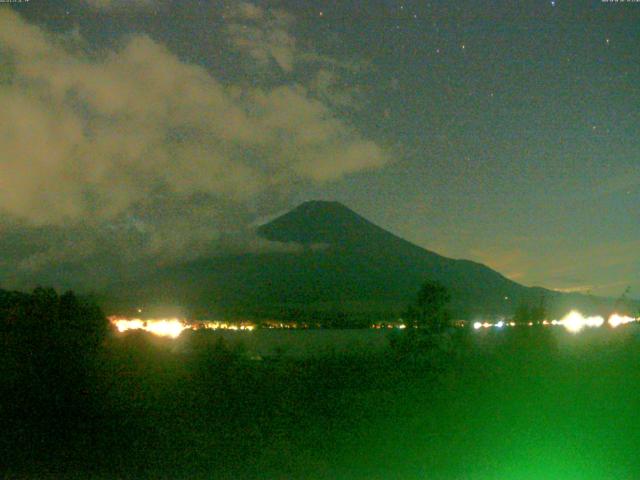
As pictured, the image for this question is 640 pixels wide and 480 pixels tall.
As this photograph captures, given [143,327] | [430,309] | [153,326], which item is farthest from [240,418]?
[430,309]

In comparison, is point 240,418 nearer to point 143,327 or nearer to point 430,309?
point 143,327

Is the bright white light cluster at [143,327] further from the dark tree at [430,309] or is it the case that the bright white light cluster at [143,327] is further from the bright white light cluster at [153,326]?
the dark tree at [430,309]

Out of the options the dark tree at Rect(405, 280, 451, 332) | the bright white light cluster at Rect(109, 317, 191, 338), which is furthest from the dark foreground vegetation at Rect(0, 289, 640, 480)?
the dark tree at Rect(405, 280, 451, 332)

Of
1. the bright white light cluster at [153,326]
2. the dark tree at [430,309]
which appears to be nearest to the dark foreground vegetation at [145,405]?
the bright white light cluster at [153,326]

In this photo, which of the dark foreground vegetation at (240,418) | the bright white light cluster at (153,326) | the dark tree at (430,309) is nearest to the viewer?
the dark foreground vegetation at (240,418)

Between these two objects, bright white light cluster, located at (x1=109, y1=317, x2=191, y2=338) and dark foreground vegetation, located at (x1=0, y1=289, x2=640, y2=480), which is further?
bright white light cluster, located at (x1=109, y1=317, x2=191, y2=338)

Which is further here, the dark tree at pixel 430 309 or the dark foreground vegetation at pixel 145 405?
the dark tree at pixel 430 309

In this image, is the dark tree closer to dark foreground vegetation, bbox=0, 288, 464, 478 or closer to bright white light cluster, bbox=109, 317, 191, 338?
bright white light cluster, bbox=109, 317, 191, 338

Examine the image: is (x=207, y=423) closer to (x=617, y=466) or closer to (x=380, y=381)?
(x=617, y=466)

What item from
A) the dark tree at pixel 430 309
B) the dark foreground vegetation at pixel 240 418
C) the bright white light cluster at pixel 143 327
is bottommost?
the dark foreground vegetation at pixel 240 418
